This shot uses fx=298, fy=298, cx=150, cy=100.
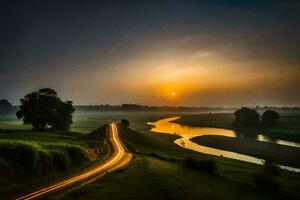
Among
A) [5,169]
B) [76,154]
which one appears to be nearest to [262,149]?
[76,154]

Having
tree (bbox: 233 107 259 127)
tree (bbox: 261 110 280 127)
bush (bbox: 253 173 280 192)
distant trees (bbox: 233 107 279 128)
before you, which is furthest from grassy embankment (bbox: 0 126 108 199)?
tree (bbox: 233 107 259 127)

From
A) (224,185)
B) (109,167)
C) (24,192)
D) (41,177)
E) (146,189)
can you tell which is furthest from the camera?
(109,167)

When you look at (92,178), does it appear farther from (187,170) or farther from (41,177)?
(187,170)

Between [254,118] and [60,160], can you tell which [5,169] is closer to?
[60,160]

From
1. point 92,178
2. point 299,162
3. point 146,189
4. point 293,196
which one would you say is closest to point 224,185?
point 293,196

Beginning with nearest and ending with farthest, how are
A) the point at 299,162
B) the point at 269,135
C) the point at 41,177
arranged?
the point at 41,177, the point at 299,162, the point at 269,135

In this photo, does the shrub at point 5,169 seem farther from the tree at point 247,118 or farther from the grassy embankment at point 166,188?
the tree at point 247,118
